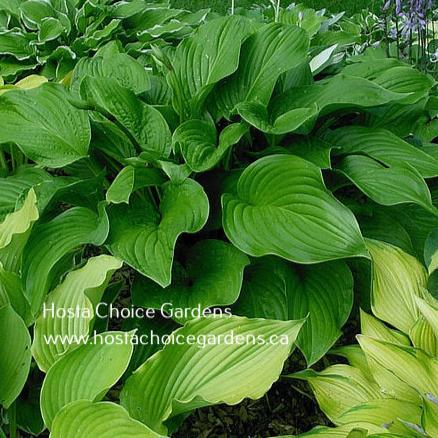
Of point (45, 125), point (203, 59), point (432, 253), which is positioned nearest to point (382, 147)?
point (432, 253)

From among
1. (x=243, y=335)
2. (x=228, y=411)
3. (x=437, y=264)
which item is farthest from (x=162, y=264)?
(x=437, y=264)

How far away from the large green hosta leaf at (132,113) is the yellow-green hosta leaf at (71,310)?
1.96 ft

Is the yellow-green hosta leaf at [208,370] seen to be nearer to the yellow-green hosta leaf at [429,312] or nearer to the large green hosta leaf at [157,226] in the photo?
the large green hosta leaf at [157,226]

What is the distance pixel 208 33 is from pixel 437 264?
4.00 ft

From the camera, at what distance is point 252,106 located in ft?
7.52

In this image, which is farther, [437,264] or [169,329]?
[169,329]

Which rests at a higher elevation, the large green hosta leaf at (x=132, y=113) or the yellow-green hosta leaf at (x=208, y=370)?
the large green hosta leaf at (x=132, y=113)

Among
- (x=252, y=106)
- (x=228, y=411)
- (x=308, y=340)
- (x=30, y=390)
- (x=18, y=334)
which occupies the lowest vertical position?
(x=228, y=411)

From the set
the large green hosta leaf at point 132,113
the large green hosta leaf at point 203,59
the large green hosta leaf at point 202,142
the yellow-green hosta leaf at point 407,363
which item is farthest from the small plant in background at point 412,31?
the yellow-green hosta leaf at point 407,363

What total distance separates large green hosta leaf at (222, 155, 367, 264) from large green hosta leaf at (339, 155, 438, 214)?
205 mm

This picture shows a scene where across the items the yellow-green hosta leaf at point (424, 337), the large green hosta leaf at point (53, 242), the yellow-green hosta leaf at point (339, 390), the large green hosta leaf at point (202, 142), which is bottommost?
the yellow-green hosta leaf at point (339, 390)

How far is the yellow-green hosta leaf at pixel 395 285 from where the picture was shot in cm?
204

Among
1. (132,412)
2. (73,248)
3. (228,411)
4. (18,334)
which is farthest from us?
(228,411)

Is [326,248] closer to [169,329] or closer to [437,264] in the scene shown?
[437,264]
